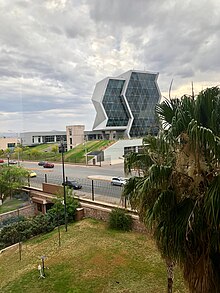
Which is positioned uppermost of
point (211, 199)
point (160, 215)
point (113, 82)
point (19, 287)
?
point (113, 82)

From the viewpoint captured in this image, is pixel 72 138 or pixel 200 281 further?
pixel 72 138

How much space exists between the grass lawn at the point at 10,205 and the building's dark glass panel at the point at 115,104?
144 feet

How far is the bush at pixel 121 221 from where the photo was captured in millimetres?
14922

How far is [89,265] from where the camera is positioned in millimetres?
11156

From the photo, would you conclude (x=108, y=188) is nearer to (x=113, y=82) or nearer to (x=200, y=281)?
(x=200, y=281)

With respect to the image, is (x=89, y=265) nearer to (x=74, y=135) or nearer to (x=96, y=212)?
(x=96, y=212)

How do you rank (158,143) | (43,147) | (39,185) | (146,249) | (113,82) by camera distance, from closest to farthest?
(158,143), (146,249), (39,185), (113,82), (43,147)

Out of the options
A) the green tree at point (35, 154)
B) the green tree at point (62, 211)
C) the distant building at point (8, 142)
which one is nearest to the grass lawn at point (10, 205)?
the green tree at point (62, 211)

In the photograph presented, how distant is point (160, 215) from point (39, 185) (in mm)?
23474

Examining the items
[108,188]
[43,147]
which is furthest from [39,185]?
[43,147]

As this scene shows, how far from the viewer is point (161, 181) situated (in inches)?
191

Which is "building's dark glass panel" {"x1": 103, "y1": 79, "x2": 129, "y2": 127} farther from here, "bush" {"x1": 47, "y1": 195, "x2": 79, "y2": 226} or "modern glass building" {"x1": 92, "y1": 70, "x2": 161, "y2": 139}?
"bush" {"x1": 47, "y1": 195, "x2": 79, "y2": 226}

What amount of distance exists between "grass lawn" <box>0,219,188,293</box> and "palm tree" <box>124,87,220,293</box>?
4.72 metres

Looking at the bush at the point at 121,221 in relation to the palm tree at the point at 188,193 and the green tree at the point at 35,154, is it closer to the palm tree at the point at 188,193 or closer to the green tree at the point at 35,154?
the palm tree at the point at 188,193
